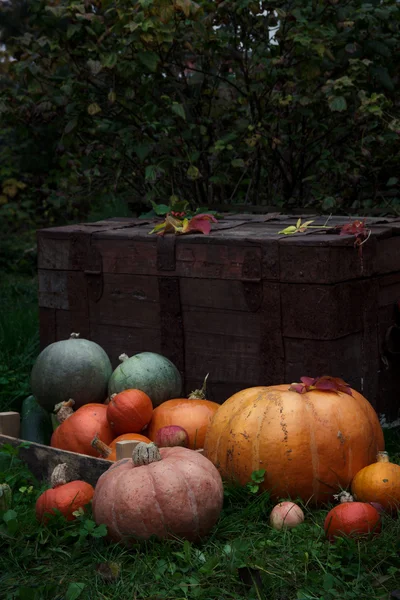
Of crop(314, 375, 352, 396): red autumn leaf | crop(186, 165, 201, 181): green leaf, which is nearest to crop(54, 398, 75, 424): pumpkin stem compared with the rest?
crop(314, 375, 352, 396): red autumn leaf

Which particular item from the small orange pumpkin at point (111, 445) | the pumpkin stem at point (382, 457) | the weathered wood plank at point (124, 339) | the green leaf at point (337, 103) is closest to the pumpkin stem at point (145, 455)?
the small orange pumpkin at point (111, 445)

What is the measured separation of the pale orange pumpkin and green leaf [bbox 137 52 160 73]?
8.87 ft

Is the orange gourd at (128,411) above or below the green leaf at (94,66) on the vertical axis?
below

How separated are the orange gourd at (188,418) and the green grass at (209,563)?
1.74 feet

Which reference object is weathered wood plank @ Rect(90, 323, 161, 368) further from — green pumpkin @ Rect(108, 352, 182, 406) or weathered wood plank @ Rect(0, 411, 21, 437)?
weathered wood plank @ Rect(0, 411, 21, 437)

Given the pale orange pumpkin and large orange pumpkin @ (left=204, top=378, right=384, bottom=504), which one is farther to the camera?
large orange pumpkin @ (left=204, top=378, right=384, bottom=504)

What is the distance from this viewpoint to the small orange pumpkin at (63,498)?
9.43ft

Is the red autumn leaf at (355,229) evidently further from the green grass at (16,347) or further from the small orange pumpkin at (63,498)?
the green grass at (16,347)

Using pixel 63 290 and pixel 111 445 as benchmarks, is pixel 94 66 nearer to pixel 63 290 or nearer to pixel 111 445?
pixel 63 290

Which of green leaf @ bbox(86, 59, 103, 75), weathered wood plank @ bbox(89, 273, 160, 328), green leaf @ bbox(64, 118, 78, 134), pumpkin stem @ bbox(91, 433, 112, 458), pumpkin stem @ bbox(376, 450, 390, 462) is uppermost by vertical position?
green leaf @ bbox(86, 59, 103, 75)

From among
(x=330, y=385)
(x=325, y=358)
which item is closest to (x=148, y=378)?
(x=325, y=358)

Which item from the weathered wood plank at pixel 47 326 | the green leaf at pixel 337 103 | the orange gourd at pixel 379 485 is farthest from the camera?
the green leaf at pixel 337 103

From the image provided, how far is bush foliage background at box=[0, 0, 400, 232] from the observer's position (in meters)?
4.95

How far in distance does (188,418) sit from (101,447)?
1.28ft
